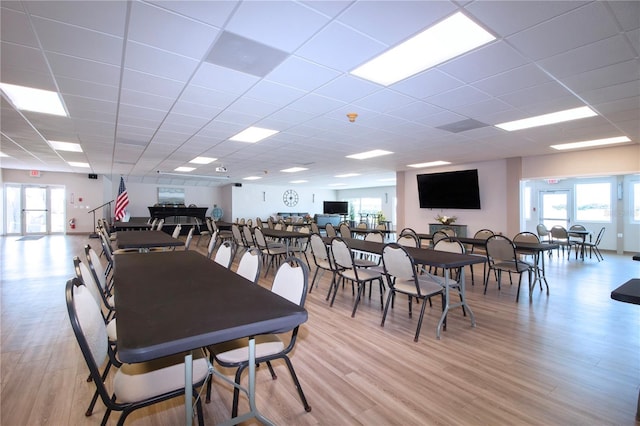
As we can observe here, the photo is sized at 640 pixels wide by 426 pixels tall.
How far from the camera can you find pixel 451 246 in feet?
13.6

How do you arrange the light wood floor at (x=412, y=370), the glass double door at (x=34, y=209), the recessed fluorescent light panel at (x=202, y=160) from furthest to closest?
the glass double door at (x=34, y=209)
the recessed fluorescent light panel at (x=202, y=160)
the light wood floor at (x=412, y=370)

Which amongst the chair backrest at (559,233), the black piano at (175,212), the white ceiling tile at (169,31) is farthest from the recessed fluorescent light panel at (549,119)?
the black piano at (175,212)

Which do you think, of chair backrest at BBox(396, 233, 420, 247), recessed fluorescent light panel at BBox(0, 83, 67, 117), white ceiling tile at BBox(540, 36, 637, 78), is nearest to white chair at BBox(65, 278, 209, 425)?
recessed fluorescent light panel at BBox(0, 83, 67, 117)

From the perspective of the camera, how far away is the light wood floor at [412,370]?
1.90 meters

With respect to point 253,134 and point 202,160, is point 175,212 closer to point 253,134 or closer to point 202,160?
point 202,160

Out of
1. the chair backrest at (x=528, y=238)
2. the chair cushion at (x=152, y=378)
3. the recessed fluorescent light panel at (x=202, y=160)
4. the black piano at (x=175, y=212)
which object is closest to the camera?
the chair cushion at (x=152, y=378)

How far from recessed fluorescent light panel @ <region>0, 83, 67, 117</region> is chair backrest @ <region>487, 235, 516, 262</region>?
620 centimetres

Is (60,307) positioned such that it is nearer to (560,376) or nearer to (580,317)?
(560,376)

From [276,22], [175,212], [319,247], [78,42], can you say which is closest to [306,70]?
[276,22]

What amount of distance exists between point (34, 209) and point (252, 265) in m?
14.7

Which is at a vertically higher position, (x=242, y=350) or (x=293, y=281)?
→ (x=293, y=281)

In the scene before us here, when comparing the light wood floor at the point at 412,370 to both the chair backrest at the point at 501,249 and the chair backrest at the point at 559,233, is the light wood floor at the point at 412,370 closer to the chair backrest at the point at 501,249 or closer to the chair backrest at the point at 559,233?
the chair backrest at the point at 501,249

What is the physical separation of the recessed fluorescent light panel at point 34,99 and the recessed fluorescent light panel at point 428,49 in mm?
3675

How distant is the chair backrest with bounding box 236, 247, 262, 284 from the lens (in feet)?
7.79
